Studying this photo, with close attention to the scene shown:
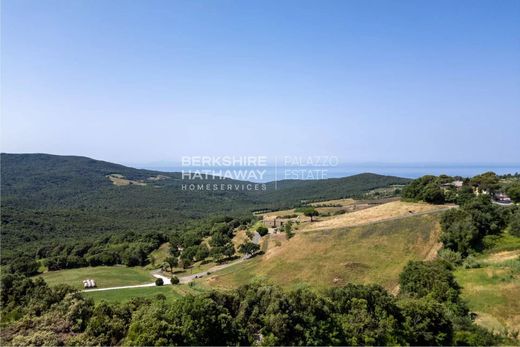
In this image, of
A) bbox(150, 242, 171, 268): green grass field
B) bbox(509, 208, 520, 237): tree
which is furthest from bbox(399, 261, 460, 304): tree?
bbox(150, 242, 171, 268): green grass field

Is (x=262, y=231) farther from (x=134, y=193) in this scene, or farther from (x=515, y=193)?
(x=134, y=193)

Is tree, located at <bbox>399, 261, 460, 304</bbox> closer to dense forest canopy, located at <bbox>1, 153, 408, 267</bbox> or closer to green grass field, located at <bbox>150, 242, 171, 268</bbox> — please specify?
green grass field, located at <bbox>150, 242, 171, 268</bbox>

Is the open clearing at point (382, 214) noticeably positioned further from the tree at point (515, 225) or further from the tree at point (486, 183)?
the tree at point (486, 183)

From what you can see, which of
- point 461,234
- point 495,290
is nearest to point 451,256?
point 461,234

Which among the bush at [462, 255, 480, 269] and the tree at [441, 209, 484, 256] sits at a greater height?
the tree at [441, 209, 484, 256]

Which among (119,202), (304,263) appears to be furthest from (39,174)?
(304,263)

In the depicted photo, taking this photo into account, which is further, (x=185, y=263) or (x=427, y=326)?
(x=185, y=263)
